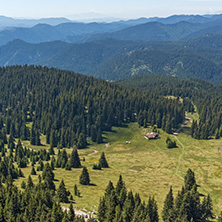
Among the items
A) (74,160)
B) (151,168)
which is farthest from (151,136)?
(74,160)

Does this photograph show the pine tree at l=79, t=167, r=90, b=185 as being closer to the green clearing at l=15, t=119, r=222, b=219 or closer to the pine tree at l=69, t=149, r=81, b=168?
the green clearing at l=15, t=119, r=222, b=219

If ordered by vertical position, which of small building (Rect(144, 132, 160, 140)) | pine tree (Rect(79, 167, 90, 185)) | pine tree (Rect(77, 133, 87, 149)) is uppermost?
pine tree (Rect(79, 167, 90, 185))

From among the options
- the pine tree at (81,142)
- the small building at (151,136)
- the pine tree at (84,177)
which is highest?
the pine tree at (84,177)

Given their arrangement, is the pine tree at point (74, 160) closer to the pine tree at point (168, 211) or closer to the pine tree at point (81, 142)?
the pine tree at point (81, 142)

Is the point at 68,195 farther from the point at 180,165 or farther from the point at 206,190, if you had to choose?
the point at 180,165

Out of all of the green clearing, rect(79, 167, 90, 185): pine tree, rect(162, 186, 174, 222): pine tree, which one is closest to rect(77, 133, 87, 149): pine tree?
the green clearing

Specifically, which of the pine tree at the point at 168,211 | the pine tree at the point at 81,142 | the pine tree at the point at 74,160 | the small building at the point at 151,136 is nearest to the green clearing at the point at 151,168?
the small building at the point at 151,136

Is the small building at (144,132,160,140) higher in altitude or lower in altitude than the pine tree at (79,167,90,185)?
lower

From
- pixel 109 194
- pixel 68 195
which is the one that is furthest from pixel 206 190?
pixel 68 195
